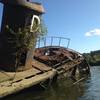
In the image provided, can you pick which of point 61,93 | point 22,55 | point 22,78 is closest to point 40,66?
point 22,55

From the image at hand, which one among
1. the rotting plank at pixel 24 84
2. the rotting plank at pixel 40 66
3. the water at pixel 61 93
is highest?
the rotting plank at pixel 40 66

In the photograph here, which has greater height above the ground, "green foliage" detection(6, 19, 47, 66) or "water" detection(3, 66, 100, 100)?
"green foliage" detection(6, 19, 47, 66)

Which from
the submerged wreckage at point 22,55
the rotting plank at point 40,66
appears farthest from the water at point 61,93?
the rotting plank at point 40,66

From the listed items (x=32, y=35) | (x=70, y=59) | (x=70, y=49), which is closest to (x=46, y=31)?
(x=32, y=35)

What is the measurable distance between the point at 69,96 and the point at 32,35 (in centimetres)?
439

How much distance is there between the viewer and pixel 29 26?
2075 centimetres

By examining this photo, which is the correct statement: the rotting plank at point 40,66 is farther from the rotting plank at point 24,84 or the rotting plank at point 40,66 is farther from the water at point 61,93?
the water at point 61,93

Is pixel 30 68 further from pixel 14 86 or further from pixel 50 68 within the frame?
pixel 14 86

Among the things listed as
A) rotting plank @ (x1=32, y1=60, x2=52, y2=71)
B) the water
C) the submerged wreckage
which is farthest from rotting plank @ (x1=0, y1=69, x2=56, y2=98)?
the water

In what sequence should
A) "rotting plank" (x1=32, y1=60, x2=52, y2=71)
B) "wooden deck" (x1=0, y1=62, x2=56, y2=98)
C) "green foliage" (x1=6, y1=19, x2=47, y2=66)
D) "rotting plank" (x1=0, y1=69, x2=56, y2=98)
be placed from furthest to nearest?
1. "rotting plank" (x1=32, y1=60, x2=52, y2=71)
2. "green foliage" (x1=6, y1=19, x2=47, y2=66)
3. "wooden deck" (x1=0, y1=62, x2=56, y2=98)
4. "rotting plank" (x1=0, y1=69, x2=56, y2=98)

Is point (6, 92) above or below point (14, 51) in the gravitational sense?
below

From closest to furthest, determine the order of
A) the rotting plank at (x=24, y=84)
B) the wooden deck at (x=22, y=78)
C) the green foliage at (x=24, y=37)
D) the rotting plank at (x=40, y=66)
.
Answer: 1. the rotting plank at (x=24, y=84)
2. the wooden deck at (x=22, y=78)
3. the green foliage at (x=24, y=37)
4. the rotting plank at (x=40, y=66)

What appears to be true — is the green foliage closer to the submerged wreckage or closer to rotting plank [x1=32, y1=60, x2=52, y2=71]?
the submerged wreckage

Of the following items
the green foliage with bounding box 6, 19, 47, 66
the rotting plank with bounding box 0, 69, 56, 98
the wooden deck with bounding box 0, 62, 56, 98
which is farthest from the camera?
the green foliage with bounding box 6, 19, 47, 66
